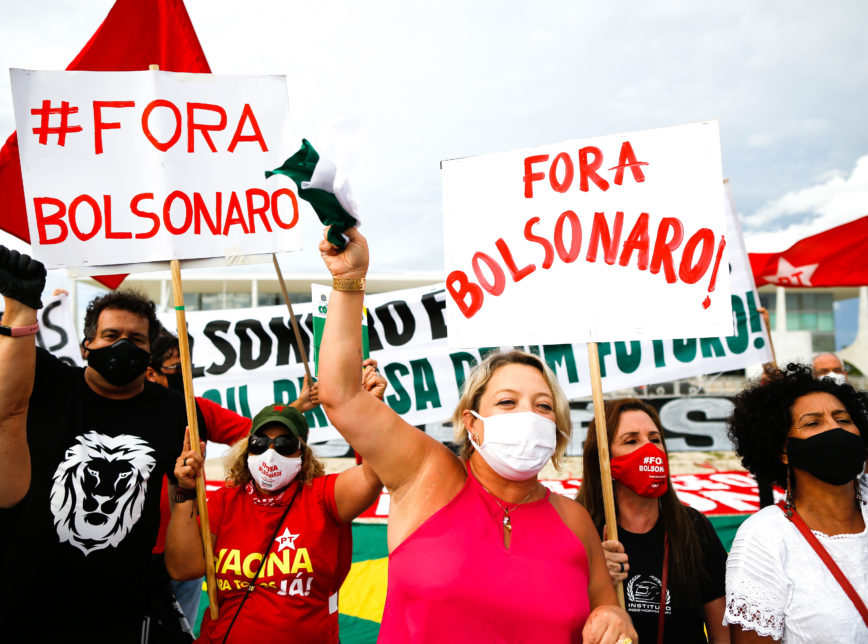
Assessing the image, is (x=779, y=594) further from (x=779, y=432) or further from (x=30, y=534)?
(x=30, y=534)

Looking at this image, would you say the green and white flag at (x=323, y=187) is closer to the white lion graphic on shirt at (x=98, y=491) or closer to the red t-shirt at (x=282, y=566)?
the white lion graphic on shirt at (x=98, y=491)

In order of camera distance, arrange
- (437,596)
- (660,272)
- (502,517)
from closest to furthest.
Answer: (437,596) < (502,517) < (660,272)

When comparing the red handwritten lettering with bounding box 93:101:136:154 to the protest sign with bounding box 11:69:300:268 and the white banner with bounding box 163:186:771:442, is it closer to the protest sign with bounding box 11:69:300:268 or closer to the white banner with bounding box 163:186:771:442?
the protest sign with bounding box 11:69:300:268

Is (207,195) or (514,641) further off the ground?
(207,195)

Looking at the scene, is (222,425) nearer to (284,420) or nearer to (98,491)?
(284,420)

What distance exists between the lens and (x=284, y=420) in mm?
2664

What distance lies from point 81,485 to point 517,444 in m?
1.54

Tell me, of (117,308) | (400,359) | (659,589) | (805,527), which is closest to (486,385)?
(659,589)

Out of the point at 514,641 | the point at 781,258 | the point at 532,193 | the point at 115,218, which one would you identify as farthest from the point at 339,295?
the point at 781,258

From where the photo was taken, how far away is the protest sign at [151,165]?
2.59 metres

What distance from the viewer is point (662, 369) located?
5.98 m

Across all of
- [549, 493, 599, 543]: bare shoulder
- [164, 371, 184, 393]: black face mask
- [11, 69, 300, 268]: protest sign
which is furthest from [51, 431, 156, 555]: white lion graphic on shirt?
[164, 371, 184, 393]: black face mask

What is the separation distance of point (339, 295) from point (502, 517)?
77 cm

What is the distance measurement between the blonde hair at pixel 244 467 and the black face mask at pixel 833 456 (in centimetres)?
200
